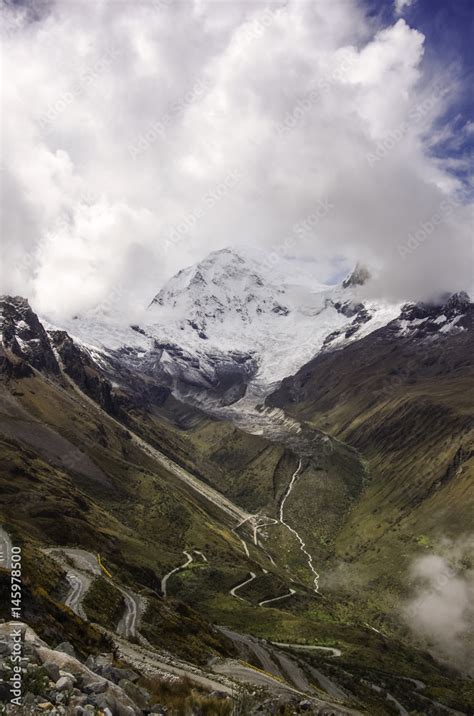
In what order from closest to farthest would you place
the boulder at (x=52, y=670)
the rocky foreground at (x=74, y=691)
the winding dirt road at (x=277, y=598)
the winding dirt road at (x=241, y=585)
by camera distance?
the rocky foreground at (x=74, y=691) → the boulder at (x=52, y=670) → the winding dirt road at (x=241, y=585) → the winding dirt road at (x=277, y=598)

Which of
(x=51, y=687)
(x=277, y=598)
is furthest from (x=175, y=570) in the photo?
(x=51, y=687)

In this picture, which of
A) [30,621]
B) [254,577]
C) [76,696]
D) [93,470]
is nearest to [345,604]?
[254,577]

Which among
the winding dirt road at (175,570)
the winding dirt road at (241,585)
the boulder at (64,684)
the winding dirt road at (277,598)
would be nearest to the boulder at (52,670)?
the boulder at (64,684)

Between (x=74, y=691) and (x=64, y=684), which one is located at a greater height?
Answer: (x=74, y=691)

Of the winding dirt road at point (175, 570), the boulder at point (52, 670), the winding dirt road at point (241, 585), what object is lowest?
the winding dirt road at point (175, 570)

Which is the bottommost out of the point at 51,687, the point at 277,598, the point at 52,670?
the point at 277,598

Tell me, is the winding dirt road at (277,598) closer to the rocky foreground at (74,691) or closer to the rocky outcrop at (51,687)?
the rocky foreground at (74,691)

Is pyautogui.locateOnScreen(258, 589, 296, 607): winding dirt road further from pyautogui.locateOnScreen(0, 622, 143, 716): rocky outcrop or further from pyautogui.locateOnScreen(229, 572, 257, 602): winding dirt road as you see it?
pyautogui.locateOnScreen(0, 622, 143, 716): rocky outcrop

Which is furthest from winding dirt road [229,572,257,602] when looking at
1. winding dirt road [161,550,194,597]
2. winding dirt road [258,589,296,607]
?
winding dirt road [161,550,194,597]

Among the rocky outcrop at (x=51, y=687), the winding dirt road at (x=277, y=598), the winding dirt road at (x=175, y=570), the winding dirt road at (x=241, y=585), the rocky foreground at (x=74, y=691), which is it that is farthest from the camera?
the winding dirt road at (x=277, y=598)

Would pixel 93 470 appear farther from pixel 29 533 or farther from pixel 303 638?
pixel 303 638

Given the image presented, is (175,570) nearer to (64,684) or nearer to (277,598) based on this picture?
(277,598)
